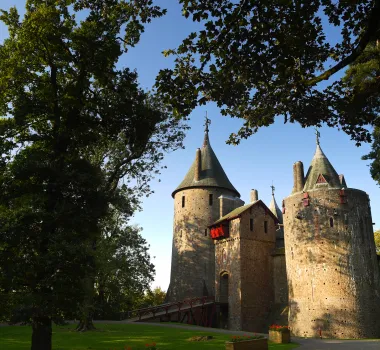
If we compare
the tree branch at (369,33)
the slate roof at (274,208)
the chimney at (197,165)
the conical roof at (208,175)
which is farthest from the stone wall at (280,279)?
the tree branch at (369,33)

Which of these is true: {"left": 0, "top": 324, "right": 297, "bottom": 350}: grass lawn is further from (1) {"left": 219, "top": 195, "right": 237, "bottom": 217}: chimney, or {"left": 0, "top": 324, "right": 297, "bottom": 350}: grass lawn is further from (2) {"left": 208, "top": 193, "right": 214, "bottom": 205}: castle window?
(2) {"left": 208, "top": 193, "right": 214, "bottom": 205}: castle window

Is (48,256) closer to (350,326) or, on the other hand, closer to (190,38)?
(190,38)

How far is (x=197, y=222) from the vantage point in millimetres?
35812

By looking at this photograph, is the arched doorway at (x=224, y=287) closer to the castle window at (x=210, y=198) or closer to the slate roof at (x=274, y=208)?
the castle window at (x=210, y=198)

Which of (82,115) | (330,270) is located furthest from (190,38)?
(330,270)

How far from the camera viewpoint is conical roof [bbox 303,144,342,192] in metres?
26.9

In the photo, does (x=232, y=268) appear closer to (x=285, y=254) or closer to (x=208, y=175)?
(x=285, y=254)

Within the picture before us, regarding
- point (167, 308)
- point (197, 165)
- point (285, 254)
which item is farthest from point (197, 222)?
point (285, 254)

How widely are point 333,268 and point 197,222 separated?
47.2 feet

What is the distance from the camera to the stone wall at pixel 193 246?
1340 inches

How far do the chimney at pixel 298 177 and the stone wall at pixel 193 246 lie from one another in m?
9.09

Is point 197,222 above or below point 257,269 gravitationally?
above

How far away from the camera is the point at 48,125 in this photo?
14148 millimetres

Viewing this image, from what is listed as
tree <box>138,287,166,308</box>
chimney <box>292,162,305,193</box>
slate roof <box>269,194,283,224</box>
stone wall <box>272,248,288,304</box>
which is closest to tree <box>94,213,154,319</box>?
tree <box>138,287,166,308</box>
